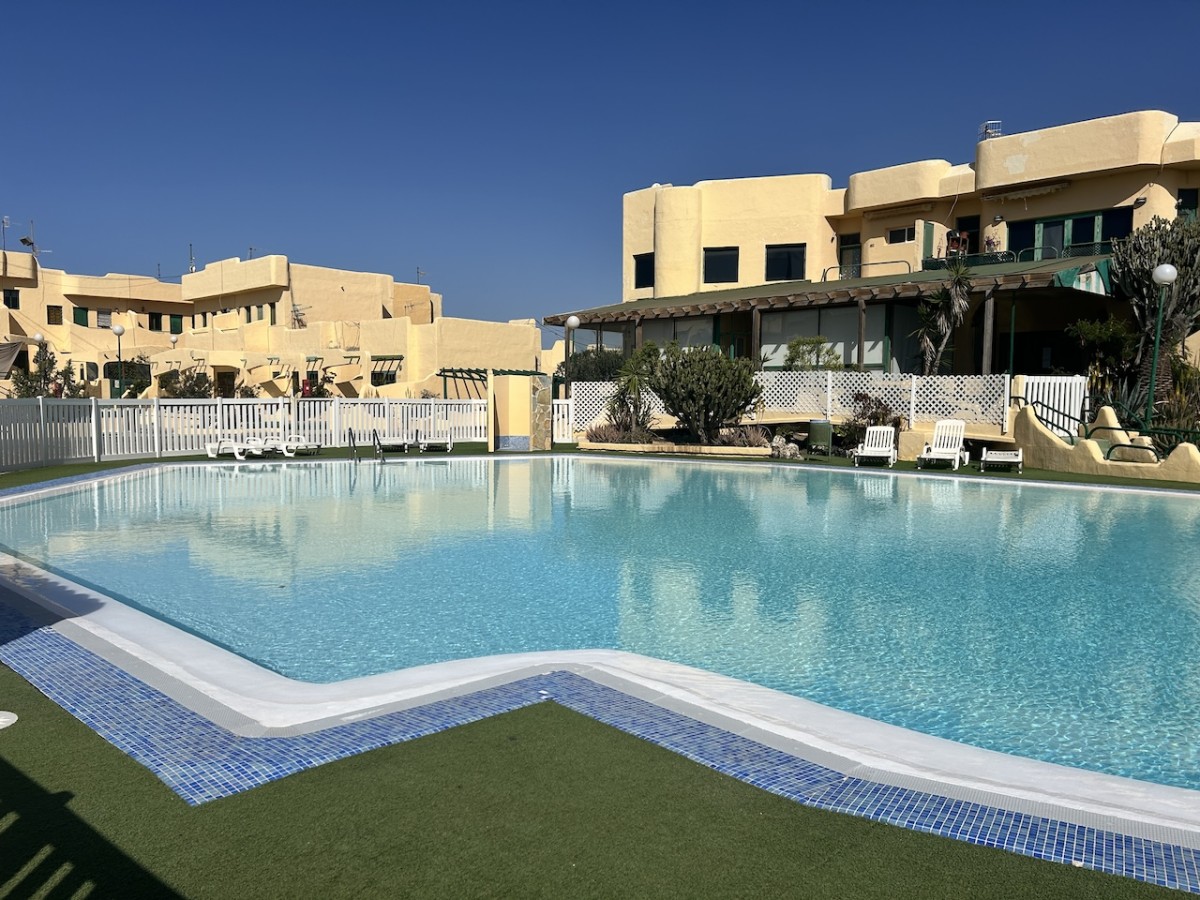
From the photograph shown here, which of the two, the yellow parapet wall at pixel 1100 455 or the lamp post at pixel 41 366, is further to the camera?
the lamp post at pixel 41 366

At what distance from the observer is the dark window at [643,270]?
32781 millimetres

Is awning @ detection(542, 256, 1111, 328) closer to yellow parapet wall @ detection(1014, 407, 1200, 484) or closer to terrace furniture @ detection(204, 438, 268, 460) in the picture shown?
yellow parapet wall @ detection(1014, 407, 1200, 484)

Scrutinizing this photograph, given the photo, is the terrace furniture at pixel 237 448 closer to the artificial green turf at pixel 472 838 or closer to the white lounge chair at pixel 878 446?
the white lounge chair at pixel 878 446

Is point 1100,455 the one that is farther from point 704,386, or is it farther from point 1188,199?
point 1188,199

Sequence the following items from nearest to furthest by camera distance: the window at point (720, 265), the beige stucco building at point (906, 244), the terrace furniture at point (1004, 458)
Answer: the terrace furniture at point (1004, 458), the beige stucco building at point (906, 244), the window at point (720, 265)

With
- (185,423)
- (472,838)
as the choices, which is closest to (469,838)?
(472,838)

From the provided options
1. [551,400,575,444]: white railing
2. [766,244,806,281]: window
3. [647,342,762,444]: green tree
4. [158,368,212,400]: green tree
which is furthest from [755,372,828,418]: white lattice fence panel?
[158,368,212,400]: green tree

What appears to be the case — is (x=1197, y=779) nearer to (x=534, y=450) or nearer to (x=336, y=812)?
(x=336, y=812)

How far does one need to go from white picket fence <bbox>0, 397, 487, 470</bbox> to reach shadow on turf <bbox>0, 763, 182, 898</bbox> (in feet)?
50.1

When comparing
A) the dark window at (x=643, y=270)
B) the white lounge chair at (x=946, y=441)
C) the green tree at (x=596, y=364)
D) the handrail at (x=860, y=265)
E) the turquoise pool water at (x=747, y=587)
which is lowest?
the turquoise pool water at (x=747, y=587)

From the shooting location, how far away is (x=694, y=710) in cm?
395

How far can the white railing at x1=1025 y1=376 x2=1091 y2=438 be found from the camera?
718 inches

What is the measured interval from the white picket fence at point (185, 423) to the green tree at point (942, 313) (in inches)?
505

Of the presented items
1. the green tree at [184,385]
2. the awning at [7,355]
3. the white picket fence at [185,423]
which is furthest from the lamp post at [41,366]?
the white picket fence at [185,423]
